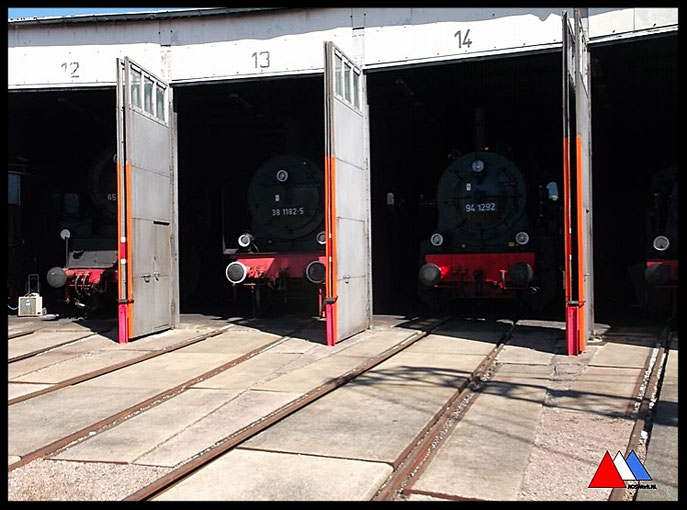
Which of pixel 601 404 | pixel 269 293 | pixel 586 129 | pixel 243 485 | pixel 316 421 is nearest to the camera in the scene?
pixel 243 485

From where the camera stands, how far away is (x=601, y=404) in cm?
594

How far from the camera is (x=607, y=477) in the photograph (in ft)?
13.3

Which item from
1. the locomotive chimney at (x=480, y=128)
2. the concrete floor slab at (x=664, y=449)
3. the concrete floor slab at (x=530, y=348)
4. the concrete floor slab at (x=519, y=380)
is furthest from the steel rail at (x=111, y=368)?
the concrete floor slab at (x=664, y=449)

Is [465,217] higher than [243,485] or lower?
higher

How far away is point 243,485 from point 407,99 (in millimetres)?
10939

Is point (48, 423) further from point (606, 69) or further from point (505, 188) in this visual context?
point (606, 69)

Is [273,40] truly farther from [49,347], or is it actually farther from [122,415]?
[122,415]

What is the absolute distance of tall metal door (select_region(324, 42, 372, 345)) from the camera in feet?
31.3

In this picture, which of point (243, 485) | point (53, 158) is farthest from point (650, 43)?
point (53, 158)

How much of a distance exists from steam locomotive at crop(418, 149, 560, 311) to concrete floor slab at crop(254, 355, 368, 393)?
3317mm

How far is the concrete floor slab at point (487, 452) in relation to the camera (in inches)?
159

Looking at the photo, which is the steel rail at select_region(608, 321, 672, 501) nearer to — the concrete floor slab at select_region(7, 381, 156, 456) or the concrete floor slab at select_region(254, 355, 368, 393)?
the concrete floor slab at select_region(254, 355, 368, 393)

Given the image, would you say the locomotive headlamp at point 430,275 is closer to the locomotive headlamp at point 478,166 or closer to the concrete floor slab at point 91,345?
the locomotive headlamp at point 478,166

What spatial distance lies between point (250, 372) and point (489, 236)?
5960mm
